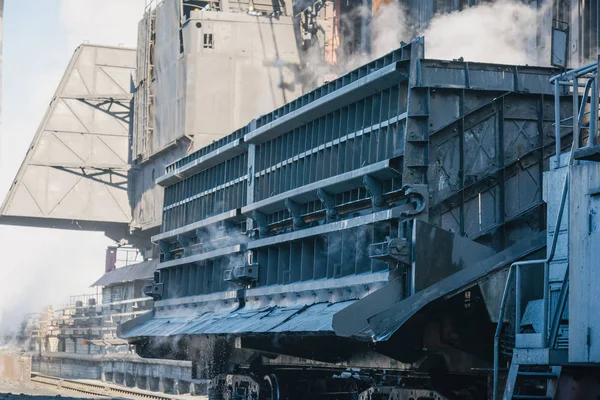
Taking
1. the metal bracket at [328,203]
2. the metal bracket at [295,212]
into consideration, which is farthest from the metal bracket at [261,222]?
the metal bracket at [328,203]

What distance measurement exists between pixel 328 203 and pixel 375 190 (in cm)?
200

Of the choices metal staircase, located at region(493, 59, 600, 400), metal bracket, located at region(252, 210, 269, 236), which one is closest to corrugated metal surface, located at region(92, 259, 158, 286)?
metal bracket, located at region(252, 210, 269, 236)

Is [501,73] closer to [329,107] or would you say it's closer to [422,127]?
[422,127]

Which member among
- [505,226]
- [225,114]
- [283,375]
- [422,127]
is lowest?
[283,375]

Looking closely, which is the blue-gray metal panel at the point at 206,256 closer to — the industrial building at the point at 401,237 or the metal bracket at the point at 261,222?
the industrial building at the point at 401,237

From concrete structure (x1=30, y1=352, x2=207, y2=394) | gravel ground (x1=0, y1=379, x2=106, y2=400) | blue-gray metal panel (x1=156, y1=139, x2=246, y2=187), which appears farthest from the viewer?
concrete structure (x1=30, y1=352, x2=207, y2=394)

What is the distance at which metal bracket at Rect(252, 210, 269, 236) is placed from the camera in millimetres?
22703

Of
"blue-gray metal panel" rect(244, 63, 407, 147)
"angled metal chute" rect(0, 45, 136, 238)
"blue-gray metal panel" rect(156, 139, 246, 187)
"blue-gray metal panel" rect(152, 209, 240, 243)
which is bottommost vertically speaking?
"blue-gray metal panel" rect(152, 209, 240, 243)

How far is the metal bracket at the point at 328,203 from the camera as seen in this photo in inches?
764

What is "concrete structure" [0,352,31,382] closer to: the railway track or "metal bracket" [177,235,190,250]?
the railway track

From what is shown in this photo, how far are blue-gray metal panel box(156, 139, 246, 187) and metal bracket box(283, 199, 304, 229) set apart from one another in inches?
141

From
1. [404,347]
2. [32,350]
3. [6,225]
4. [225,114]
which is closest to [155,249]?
[6,225]

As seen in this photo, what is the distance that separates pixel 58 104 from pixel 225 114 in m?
13.8

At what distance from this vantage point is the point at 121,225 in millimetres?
57000
